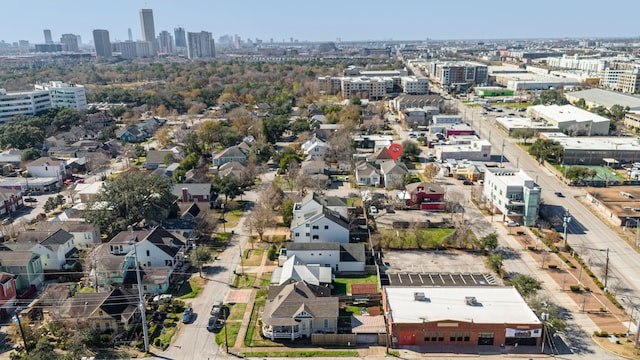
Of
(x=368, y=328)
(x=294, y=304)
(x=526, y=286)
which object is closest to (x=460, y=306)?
(x=526, y=286)

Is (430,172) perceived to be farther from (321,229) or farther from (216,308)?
(216,308)

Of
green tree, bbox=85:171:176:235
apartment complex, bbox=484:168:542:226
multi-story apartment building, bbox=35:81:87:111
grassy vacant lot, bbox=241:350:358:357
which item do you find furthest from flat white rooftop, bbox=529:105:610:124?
multi-story apartment building, bbox=35:81:87:111

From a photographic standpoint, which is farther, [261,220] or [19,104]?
[19,104]

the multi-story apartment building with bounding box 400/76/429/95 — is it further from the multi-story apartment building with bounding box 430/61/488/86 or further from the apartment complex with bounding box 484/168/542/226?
the apartment complex with bounding box 484/168/542/226

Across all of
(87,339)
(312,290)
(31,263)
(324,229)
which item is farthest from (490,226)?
(31,263)

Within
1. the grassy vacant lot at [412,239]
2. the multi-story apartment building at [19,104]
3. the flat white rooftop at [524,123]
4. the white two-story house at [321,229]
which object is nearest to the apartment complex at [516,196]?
the grassy vacant lot at [412,239]

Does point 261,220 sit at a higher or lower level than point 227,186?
lower

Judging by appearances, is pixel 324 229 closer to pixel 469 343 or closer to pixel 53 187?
pixel 469 343

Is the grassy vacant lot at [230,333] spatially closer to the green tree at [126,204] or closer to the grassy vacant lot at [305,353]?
the grassy vacant lot at [305,353]
